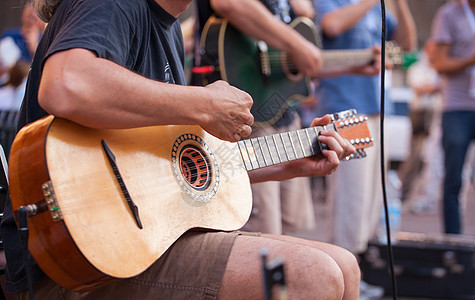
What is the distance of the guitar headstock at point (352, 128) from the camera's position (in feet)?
6.08

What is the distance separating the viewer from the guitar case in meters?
3.34

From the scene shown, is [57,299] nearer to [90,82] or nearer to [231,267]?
[231,267]

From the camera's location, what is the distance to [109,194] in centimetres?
124

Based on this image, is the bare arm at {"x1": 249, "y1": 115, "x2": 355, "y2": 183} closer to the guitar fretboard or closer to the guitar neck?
the guitar fretboard

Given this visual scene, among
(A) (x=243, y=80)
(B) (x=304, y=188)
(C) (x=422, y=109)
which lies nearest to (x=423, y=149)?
(C) (x=422, y=109)

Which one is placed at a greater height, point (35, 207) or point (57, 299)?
point (35, 207)

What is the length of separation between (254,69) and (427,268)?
182cm

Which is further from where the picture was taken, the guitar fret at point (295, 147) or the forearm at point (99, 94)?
the guitar fret at point (295, 147)

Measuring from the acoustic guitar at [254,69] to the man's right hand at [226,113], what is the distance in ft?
2.56

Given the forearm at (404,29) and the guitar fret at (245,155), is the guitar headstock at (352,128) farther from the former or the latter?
the forearm at (404,29)

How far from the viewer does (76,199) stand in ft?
3.85

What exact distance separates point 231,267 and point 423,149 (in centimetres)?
633

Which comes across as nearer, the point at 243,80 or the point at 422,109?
the point at 243,80

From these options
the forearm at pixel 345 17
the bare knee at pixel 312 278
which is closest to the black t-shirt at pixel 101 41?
the bare knee at pixel 312 278
